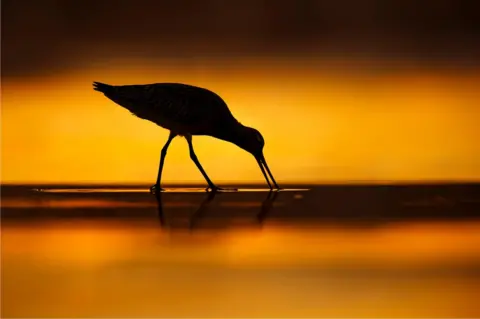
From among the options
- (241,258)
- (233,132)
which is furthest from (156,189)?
(241,258)

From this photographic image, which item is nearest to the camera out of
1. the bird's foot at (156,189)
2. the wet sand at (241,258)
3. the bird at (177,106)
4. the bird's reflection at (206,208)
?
the wet sand at (241,258)

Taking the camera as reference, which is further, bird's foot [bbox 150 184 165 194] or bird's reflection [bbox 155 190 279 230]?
bird's foot [bbox 150 184 165 194]

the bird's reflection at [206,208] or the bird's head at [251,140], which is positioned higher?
the bird's head at [251,140]

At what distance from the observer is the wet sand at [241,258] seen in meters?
2.73

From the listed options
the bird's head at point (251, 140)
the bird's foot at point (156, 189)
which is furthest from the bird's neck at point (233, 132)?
the bird's foot at point (156, 189)

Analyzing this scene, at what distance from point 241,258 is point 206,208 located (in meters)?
1.57

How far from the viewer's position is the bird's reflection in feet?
14.3

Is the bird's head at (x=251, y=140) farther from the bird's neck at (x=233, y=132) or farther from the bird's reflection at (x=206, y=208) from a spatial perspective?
the bird's reflection at (x=206, y=208)

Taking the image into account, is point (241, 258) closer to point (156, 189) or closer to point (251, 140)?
point (156, 189)

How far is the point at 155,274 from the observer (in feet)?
10.2

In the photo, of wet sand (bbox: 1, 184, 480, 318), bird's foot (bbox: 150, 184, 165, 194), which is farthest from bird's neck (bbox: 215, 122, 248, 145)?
wet sand (bbox: 1, 184, 480, 318)

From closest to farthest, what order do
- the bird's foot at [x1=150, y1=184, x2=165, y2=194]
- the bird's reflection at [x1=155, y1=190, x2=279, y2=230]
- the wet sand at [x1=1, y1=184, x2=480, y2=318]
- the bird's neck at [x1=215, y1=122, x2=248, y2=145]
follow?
the wet sand at [x1=1, y1=184, x2=480, y2=318] < the bird's reflection at [x1=155, y1=190, x2=279, y2=230] < the bird's foot at [x1=150, y1=184, x2=165, y2=194] < the bird's neck at [x1=215, y1=122, x2=248, y2=145]

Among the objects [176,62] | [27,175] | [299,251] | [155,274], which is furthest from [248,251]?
[176,62]

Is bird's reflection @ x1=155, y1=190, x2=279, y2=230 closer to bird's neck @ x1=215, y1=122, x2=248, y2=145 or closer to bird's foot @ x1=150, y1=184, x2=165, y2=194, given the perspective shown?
bird's foot @ x1=150, y1=184, x2=165, y2=194
